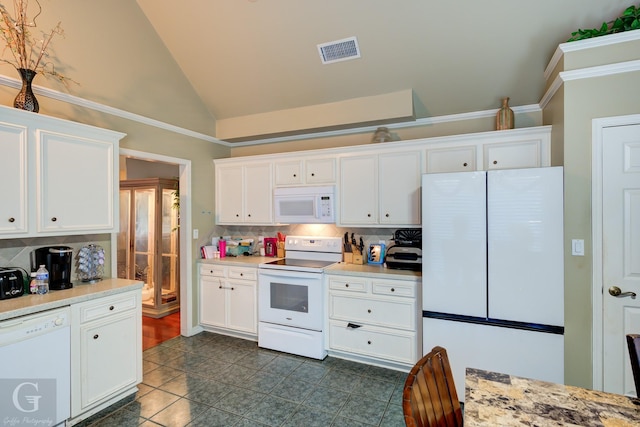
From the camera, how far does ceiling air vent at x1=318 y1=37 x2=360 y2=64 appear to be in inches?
118

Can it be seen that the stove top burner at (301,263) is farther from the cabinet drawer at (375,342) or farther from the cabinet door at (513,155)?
the cabinet door at (513,155)

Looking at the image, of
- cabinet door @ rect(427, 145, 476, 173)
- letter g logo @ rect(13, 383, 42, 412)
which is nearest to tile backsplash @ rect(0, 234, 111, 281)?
letter g logo @ rect(13, 383, 42, 412)

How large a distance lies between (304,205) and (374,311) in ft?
4.85

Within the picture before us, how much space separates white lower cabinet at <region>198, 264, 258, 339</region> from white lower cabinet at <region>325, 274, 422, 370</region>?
99cm

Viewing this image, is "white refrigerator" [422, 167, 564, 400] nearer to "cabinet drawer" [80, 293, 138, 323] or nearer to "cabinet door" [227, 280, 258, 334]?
"cabinet door" [227, 280, 258, 334]

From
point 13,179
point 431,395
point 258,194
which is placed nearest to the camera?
point 431,395

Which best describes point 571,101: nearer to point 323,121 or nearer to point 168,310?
point 323,121

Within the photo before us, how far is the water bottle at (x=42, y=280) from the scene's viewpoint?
2.24m

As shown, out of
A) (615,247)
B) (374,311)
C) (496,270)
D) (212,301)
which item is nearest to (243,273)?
(212,301)

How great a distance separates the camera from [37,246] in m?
2.48

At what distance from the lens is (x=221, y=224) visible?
4.32m

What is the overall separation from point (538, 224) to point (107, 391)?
3537 millimetres

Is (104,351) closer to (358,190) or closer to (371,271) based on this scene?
(371,271)

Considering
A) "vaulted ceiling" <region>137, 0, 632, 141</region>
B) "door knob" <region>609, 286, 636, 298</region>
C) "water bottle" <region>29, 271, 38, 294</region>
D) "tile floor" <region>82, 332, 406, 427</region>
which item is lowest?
"tile floor" <region>82, 332, 406, 427</region>
